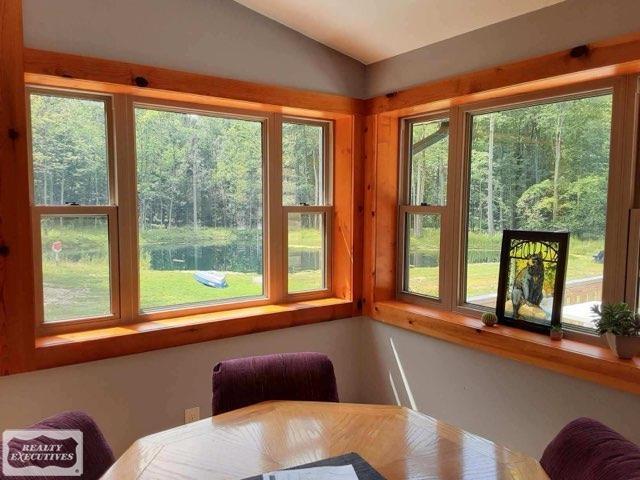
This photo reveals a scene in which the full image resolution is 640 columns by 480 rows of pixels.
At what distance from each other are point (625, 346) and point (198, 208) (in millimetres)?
2187

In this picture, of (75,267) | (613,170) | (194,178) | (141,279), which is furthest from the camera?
(194,178)

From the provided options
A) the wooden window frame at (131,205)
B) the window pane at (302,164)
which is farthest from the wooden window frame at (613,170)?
the window pane at (302,164)

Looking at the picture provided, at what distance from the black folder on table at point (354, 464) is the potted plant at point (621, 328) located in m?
1.27

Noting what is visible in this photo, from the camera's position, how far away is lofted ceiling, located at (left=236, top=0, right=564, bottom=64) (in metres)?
2.13

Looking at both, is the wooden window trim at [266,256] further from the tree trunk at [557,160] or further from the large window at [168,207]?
the tree trunk at [557,160]

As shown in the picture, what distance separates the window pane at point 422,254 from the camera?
9.20 ft

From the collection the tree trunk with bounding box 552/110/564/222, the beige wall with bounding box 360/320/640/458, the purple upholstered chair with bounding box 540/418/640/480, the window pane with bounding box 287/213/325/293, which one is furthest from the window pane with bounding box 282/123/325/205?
the purple upholstered chair with bounding box 540/418/640/480

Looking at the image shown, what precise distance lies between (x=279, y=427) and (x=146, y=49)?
1883 mm

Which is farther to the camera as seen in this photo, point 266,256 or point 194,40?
point 266,256

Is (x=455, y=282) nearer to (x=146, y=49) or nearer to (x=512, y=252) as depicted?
(x=512, y=252)

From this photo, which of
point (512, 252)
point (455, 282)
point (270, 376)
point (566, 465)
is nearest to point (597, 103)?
point (512, 252)

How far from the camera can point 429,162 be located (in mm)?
2836
